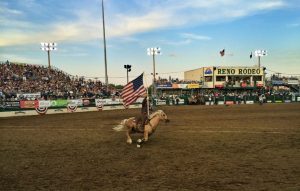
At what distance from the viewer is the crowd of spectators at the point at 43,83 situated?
4706cm

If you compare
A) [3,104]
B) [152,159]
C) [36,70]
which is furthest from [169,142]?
[36,70]

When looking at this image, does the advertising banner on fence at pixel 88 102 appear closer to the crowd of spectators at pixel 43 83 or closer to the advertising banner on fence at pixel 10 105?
the crowd of spectators at pixel 43 83

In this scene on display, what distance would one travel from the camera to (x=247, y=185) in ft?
27.1

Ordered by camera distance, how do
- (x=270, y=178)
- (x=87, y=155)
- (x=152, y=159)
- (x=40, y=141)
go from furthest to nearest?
1. (x=40, y=141)
2. (x=87, y=155)
3. (x=152, y=159)
4. (x=270, y=178)

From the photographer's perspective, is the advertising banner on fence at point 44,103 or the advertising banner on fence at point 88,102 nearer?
the advertising banner on fence at point 44,103

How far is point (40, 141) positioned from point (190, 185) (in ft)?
34.4

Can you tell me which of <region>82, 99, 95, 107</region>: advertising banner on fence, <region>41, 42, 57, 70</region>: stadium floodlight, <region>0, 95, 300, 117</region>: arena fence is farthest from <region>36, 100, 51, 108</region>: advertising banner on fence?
<region>41, 42, 57, 70</region>: stadium floodlight

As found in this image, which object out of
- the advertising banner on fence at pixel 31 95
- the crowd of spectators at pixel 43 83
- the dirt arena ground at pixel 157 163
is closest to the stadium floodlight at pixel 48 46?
the crowd of spectators at pixel 43 83

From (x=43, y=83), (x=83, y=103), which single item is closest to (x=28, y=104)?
(x=83, y=103)

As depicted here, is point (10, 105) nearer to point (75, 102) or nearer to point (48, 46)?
point (75, 102)

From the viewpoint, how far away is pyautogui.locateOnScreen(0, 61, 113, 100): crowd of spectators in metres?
47.1

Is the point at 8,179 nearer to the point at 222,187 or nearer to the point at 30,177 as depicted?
the point at 30,177

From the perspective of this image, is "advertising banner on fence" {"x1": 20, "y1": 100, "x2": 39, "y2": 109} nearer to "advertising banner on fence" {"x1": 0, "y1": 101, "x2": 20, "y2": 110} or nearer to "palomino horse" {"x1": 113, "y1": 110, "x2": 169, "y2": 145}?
"advertising banner on fence" {"x1": 0, "y1": 101, "x2": 20, "y2": 110}

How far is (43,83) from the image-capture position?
5275 centimetres
